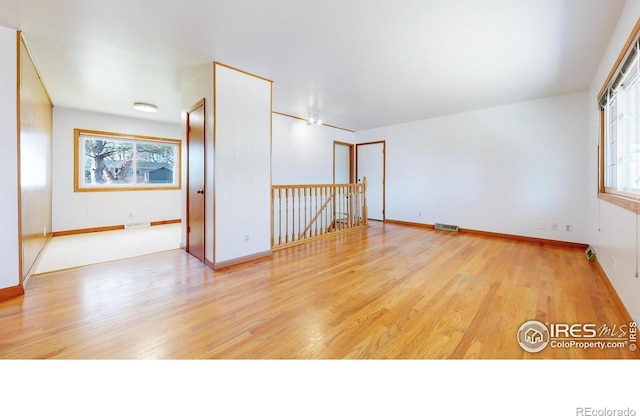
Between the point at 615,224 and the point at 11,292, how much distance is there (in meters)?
5.55

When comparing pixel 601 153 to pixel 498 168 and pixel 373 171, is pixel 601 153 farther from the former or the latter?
pixel 373 171

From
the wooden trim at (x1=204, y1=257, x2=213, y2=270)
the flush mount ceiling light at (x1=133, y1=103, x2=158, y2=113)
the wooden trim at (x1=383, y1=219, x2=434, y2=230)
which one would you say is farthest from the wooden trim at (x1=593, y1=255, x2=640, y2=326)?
the flush mount ceiling light at (x1=133, y1=103, x2=158, y2=113)

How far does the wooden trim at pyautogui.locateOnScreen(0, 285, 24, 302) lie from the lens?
2344mm

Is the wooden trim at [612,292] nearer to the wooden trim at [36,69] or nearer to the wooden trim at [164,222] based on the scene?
the wooden trim at [36,69]

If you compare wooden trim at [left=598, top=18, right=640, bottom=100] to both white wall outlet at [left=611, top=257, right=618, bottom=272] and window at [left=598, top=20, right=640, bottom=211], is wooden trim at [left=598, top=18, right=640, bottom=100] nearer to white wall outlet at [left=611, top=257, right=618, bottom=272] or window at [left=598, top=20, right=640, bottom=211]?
window at [left=598, top=20, right=640, bottom=211]

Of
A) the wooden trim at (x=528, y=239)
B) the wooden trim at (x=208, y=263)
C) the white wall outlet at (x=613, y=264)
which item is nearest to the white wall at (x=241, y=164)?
the wooden trim at (x=208, y=263)

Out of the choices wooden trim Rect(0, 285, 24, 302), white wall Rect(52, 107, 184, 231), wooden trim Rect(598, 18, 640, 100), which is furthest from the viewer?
white wall Rect(52, 107, 184, 231)

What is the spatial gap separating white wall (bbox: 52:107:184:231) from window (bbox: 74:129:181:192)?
0.12 m

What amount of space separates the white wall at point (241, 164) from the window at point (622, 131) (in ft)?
11.6

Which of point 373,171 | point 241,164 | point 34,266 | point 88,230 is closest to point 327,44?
point 241,164
